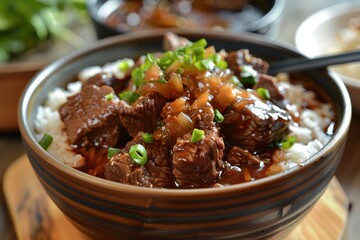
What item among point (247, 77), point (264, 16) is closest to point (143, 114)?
point (247, 77)

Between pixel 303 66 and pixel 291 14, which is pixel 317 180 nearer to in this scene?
pixel 303 66

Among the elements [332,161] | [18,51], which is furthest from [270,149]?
[18,51]

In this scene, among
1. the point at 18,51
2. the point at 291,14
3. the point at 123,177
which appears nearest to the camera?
the point at 123,177

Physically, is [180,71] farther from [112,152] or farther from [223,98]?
[112,152]

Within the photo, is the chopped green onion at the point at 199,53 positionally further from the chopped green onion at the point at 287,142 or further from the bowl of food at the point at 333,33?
the bowl of food at the point at 333,33

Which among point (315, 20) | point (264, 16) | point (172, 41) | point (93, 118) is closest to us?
point (93, 118)

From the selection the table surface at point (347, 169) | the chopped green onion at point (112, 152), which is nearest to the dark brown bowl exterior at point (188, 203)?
the chopped green onion at point (112, 152)

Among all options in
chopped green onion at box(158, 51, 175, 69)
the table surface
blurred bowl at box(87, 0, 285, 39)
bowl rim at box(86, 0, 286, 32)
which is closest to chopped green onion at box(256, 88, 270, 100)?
chopped green onion at box(158, 51, 175, 69)

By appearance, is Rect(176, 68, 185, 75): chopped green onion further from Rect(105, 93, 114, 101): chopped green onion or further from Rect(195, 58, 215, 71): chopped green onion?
Rect(105, 93, 114, 101): chopped green onion
